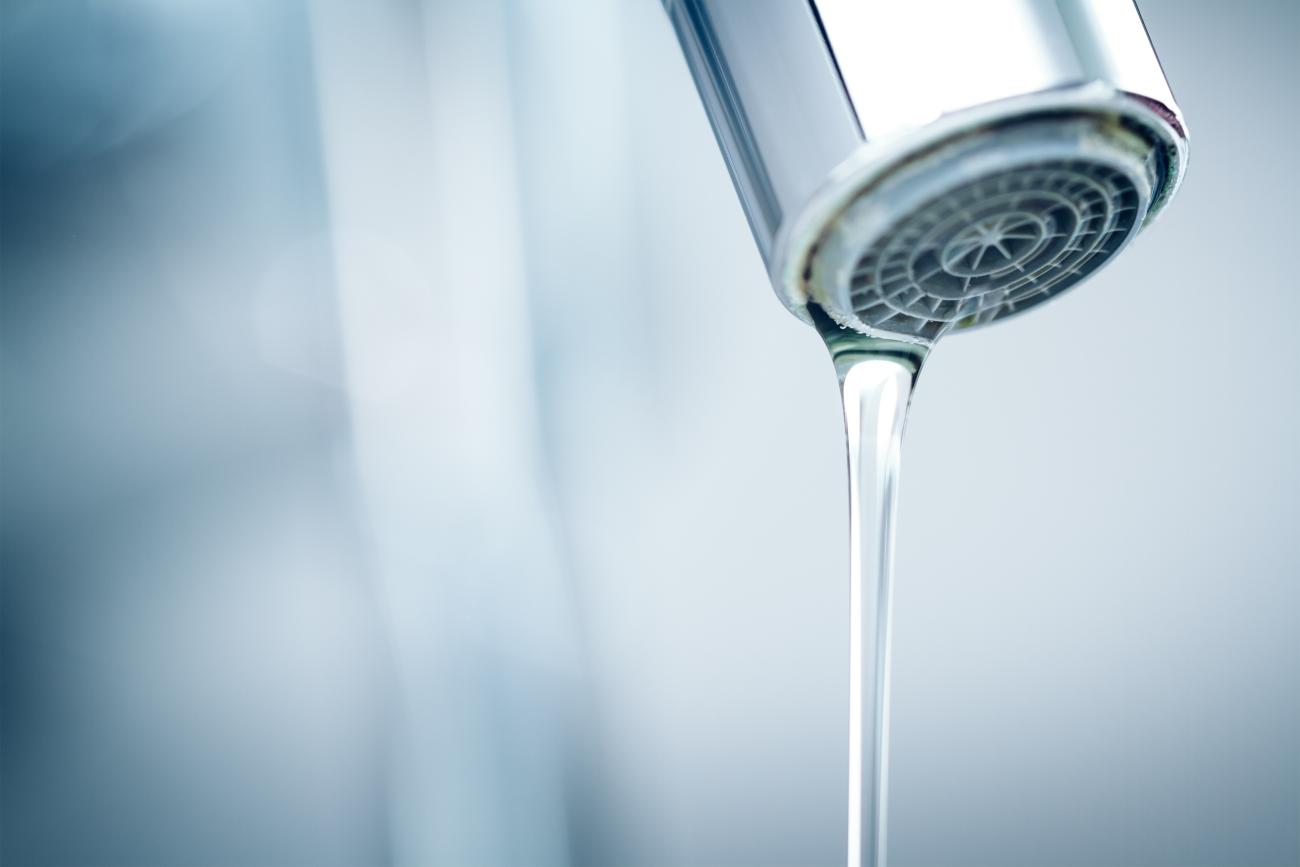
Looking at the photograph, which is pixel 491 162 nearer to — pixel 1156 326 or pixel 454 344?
pixel 454 344

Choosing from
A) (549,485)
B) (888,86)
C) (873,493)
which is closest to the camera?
(888,86)

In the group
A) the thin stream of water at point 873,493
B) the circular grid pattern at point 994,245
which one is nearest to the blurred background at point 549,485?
the thin stream of water at point 873,493

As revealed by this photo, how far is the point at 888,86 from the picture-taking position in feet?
0.97

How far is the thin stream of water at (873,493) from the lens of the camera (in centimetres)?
41

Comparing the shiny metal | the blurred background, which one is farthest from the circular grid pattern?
the blurred background

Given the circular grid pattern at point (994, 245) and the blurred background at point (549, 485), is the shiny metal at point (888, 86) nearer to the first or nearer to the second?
the circular grid pattern at point (994, 245)

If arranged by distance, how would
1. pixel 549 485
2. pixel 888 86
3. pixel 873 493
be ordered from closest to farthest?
1. pixel 888 86
2. pixel 873 493
3. pixel 549 485

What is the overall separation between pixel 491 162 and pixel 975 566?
39 cm

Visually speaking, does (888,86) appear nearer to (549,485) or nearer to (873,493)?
(873,493)

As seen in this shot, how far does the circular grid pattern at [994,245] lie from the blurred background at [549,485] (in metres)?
0.29

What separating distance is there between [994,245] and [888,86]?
0.23ft

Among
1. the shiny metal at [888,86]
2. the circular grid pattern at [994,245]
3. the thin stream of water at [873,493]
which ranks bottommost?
the thin stream of water at [873,493]

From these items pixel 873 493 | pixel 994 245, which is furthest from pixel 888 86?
pixel 873 493

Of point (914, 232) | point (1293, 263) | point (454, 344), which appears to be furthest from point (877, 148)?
point (1293, 263)
